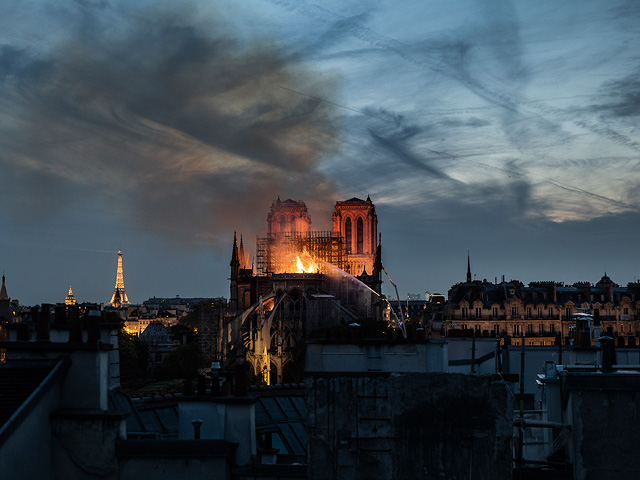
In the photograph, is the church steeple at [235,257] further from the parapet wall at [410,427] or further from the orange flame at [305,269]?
the parapet wall at [410,427]

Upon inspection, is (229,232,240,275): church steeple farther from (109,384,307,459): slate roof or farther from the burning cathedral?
(109,384,307,459): slate roof

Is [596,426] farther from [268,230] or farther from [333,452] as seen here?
[268,230]

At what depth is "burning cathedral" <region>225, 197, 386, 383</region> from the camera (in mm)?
90250

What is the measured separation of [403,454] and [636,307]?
102 metres

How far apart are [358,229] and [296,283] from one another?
49.0 metres

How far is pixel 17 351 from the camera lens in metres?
12.7

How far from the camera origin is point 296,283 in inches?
4220

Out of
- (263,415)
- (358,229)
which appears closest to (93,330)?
(263,415)

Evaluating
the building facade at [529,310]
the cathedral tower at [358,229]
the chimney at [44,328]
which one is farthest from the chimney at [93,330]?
the cathedral tower at [358,229]

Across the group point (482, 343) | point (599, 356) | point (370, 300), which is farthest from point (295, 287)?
point (599, 356)

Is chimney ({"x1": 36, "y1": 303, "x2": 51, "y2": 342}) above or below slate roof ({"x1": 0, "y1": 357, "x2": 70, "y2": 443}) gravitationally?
above

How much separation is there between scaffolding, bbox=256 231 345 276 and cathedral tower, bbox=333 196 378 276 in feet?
46.2

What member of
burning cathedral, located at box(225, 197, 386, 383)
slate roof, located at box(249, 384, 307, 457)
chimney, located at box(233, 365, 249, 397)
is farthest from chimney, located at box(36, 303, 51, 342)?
burning cathedral, located at box(225, 197, 386, 383)

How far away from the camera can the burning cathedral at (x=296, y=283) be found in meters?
90.2
